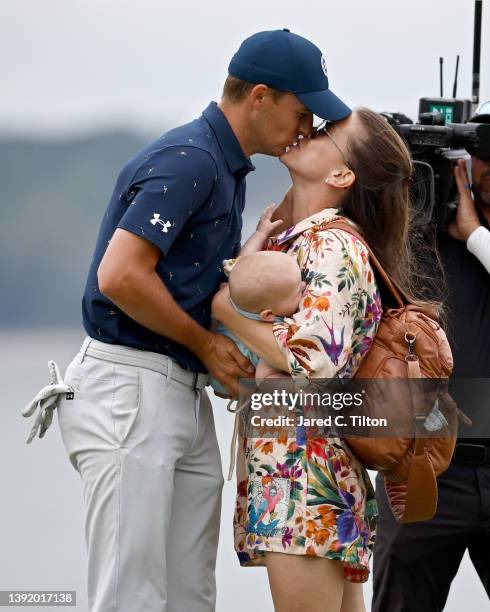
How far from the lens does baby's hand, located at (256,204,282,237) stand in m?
2.64

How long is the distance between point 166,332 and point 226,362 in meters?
0.15

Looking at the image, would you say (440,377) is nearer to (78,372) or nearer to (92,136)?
(78,372)

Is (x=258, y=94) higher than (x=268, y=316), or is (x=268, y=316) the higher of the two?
(x=258, y=94)

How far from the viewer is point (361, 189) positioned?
8.45 ft

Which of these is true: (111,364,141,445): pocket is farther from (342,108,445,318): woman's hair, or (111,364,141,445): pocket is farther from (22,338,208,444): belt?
(342,108,445,318): woman's hair

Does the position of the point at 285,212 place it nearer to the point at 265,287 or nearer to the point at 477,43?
the point at 265,287

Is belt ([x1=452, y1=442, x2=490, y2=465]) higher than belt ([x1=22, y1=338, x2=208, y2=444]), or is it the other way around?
belt ([x1=22, y1=338, x2=208, y2=444])

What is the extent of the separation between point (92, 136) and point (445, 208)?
509 cm

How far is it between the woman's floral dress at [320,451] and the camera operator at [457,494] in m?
0.57

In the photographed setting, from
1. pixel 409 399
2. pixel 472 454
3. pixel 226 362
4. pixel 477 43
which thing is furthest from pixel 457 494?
pixel 477 43

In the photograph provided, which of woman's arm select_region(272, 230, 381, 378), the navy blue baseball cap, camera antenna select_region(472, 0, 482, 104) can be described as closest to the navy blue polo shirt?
the navy blue baseball cap

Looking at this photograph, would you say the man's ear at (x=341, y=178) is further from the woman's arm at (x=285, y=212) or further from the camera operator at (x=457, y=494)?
the camera operator at (x=457, y=494)

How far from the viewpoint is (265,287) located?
2402 mm

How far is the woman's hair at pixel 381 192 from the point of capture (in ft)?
8.43
